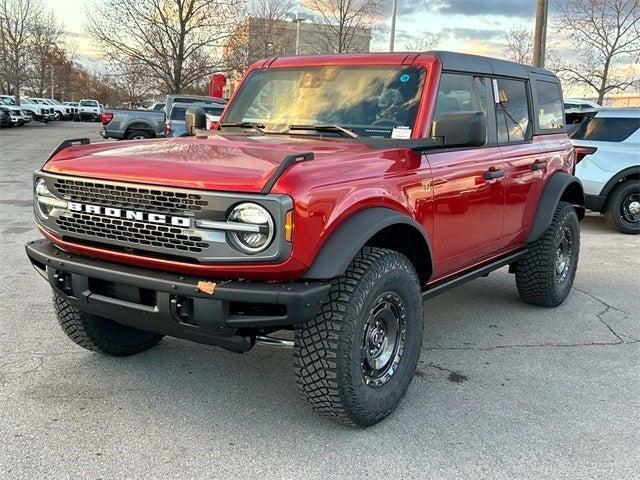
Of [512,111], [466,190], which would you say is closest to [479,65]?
[512,111]

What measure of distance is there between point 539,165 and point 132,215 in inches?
130

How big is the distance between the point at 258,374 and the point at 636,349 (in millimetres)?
2749

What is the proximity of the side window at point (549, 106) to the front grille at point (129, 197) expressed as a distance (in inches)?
138

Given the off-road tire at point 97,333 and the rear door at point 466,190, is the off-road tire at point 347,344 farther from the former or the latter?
→ the off-road tire at point 97,333

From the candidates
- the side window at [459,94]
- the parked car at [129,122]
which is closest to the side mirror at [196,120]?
the side window at [459,94]

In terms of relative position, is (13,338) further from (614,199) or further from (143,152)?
(614,199)

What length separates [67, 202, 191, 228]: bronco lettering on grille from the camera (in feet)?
9.09

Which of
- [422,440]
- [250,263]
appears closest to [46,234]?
[250,263]

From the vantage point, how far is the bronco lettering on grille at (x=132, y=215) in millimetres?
2770

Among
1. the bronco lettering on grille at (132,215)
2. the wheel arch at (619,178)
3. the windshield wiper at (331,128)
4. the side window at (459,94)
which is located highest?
the side window at (459,94)

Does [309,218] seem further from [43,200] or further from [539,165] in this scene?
[539,165]

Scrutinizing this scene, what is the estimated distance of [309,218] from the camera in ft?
8.93

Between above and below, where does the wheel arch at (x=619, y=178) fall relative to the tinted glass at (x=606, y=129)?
below

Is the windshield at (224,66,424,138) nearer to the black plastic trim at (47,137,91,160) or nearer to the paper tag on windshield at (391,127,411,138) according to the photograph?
the paper tag on windshield at (391,127,411,138)
